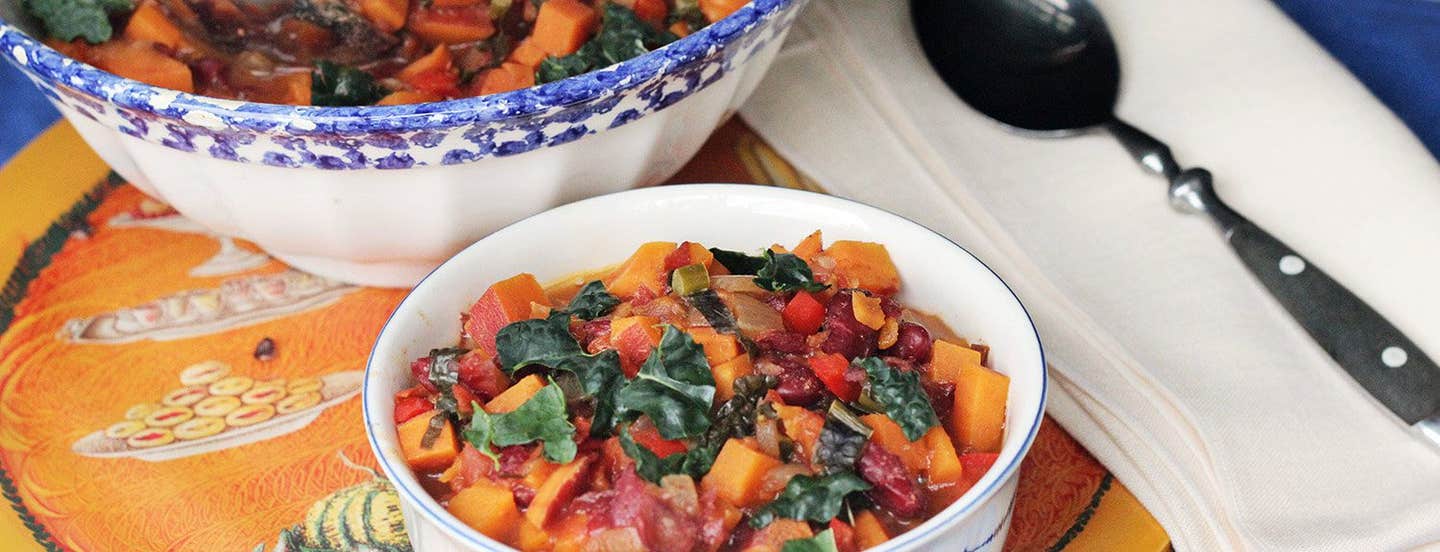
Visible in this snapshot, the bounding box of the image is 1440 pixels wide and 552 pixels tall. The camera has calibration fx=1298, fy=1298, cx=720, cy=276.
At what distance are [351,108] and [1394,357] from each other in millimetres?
1875

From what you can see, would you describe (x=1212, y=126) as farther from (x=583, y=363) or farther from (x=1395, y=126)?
(x=583, y=363)

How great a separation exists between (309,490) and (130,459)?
0.35 m

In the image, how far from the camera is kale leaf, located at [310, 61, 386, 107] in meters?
2.44

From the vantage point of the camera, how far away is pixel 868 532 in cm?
185

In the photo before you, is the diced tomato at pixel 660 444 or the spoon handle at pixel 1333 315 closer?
the diced tomato at pixel 660 444

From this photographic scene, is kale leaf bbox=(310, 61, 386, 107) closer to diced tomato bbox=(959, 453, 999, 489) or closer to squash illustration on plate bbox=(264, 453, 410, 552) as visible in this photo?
squash illustration on plate bbox=(264, 453, 410, 552)

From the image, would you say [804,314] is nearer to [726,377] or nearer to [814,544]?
[726,377]

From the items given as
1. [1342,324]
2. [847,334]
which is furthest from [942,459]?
[1342,324]

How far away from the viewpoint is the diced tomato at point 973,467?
1.96 metres

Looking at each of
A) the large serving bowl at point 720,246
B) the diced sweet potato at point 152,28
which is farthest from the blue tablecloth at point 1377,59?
the large serving bowl at point 720,246

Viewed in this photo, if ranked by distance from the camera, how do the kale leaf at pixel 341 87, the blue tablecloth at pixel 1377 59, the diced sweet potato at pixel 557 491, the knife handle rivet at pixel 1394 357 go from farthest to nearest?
1. the blue tablecloth at pixel 1377 59
2. the kale leaf at pixel 341 87
3. the knife handle rivet at pixel 1394 357
4. the diced sweet potato at pixel 557 491

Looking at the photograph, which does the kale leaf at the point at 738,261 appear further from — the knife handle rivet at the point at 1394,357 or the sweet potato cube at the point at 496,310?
the knife handle rivet at the point at 1394,357

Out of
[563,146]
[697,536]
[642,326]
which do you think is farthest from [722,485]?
[563,146]

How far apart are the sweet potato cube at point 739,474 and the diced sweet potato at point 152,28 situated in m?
1.40
